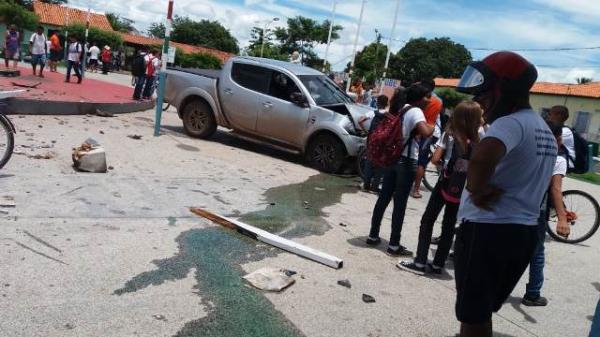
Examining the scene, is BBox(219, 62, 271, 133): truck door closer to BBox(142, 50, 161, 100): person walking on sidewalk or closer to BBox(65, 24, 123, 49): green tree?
BBox(142, 50, 161, 100): person walking on sidewalk

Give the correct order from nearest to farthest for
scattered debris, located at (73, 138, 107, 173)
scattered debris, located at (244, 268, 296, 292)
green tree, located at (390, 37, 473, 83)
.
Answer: scattered debris, located at (244, 268, 296, 292) → scattered debris, located at (73, 138, 107, 173) → green tree, located at (390, 37, 473, 83)

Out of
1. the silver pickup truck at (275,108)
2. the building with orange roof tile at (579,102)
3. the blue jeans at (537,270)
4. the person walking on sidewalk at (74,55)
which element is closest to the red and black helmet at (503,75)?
the blue jeans at (537,270)

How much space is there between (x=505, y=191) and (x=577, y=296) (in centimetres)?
329

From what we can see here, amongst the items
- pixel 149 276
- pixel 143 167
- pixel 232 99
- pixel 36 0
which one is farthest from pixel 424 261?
pixel 36 0

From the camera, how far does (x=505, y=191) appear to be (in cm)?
265

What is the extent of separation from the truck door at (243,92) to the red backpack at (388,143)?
5.31 meters

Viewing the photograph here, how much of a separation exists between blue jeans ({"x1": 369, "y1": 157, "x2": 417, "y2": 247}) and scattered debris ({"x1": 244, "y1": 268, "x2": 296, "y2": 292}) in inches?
60.0

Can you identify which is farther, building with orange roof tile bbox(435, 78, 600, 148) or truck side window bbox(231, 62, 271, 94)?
building with orange roof tile bbox(435, 78, 600, 148)

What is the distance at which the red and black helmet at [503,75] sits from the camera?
2.66m

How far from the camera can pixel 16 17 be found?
4641 centimetres

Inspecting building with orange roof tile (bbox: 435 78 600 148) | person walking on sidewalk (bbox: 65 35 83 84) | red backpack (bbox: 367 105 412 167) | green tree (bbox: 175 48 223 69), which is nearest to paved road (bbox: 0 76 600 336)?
red backpack (bbox: 367 105 412 167)

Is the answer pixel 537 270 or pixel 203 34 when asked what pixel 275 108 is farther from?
pixel 203 34

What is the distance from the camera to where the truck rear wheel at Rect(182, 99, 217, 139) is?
11188 millimetres

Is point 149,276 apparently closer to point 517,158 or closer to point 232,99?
point 517,158
